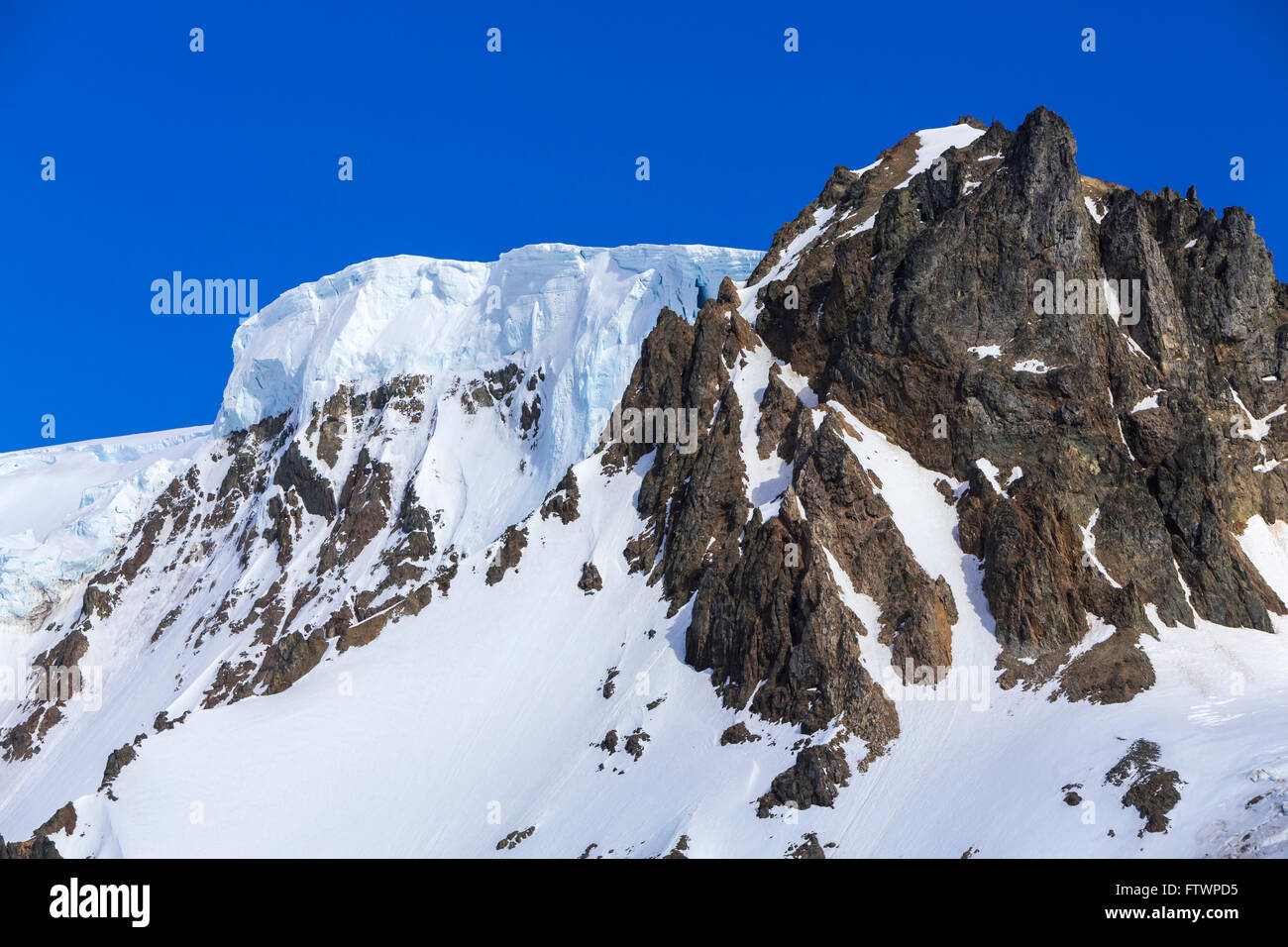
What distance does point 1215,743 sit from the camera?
218 feet

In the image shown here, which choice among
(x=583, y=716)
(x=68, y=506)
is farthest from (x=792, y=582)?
(x=68, y=506)

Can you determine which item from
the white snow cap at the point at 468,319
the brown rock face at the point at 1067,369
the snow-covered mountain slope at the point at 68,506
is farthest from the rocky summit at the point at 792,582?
the snow-covered mountain slope at the point at 68,506

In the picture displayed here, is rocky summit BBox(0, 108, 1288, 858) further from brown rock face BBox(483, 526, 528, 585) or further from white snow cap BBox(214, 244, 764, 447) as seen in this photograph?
white snow cap BBox(214, 244, 764, 447)

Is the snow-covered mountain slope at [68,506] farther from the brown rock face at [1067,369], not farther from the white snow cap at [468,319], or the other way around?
the brown rock face at [1067,369]

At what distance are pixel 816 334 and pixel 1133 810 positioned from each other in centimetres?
5092

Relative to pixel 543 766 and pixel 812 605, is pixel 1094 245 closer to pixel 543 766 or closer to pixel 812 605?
pixel 812 605

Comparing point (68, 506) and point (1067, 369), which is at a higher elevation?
point (1067, 369)

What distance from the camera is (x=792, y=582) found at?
8488 centimetres

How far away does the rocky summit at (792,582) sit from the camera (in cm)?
7456

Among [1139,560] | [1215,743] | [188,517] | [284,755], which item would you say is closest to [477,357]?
[188,517]

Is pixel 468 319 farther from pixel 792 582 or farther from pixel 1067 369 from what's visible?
pixel 1067 369

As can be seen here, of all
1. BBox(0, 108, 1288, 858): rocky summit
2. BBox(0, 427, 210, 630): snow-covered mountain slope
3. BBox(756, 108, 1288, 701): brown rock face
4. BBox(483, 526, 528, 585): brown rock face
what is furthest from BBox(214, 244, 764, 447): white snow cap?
BBox(756, 108, 1288, 701): brown rock face

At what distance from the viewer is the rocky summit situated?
7456cm
